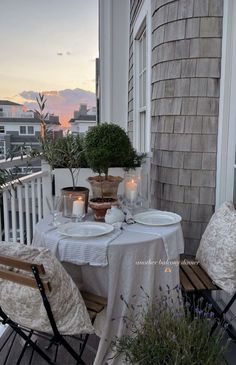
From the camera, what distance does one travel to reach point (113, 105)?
16.5 feet

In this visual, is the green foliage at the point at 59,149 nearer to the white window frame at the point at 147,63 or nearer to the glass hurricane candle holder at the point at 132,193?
the glass hurricane candle holder at the point at 132,193

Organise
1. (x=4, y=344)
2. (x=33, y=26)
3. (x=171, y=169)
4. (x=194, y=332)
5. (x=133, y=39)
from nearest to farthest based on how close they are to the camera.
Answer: (x=194, y=332), (x=4, y=344), (x=171, y=169), (x=133, y=39), (x=33, y=26)

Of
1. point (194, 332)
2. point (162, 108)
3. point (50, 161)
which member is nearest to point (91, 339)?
point (194, 332)

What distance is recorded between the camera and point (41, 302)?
59.0 inches

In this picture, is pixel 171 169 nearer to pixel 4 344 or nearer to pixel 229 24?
pixel 229 24

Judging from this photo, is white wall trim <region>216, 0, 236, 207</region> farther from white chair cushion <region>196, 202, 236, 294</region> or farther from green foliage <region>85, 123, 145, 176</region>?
green foliage <region>85, 123, 145, 176</region>

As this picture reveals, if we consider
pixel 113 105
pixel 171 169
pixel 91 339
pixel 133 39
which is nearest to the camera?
pixel 91 339

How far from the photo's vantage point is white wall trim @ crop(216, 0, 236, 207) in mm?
2375

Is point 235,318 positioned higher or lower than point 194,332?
lower

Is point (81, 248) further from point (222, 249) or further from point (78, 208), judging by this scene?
point (222, 249)

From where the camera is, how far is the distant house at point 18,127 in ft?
9.06

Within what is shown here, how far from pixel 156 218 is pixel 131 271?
0.47 meters

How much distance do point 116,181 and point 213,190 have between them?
0.81 metres

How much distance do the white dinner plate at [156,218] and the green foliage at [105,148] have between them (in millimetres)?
460
